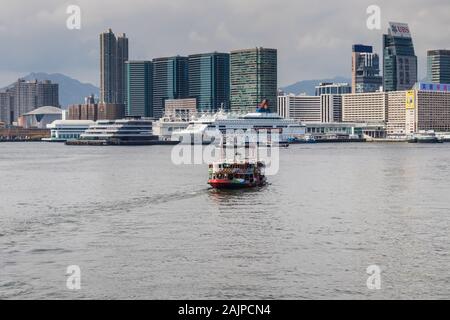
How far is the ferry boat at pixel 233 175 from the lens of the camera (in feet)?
196

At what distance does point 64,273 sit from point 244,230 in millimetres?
11643

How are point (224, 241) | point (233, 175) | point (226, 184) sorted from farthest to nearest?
point (233, 175), point (226, 184), point (224, 241)

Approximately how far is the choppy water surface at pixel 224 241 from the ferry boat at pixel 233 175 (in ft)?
4.31

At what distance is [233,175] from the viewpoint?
60625 millimetres

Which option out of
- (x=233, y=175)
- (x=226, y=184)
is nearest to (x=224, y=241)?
(x=226, y=184)

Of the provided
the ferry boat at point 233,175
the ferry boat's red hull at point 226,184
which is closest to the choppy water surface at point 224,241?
the ferry boat's red hull at point 226,184

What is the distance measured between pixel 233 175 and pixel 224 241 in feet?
84.4

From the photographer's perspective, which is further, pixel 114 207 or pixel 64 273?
pixel 114 207

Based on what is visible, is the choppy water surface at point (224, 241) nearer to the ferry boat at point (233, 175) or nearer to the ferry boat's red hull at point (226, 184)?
the ferry boat's red hull at point (226, 184)

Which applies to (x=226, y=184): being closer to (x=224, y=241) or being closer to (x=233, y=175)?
(x=233, y=175)

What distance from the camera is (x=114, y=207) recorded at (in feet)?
156

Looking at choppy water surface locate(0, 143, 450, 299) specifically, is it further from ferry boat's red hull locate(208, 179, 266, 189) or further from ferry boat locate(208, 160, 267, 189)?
ferry boat locate(208, 160, 267, 189)
